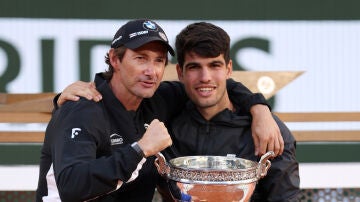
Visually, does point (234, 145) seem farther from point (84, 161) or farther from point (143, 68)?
point (84, 161)

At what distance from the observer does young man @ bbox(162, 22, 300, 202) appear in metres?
2.12

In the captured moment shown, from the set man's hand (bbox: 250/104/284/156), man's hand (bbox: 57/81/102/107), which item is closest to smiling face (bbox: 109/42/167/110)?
man's hand (bbox: 57/81/102/107)

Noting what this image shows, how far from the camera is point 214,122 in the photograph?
223cm

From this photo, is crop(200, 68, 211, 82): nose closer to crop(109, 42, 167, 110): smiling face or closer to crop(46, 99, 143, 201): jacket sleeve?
crop(109, 42, 167, 110): smiling face

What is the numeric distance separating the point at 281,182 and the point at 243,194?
295mm

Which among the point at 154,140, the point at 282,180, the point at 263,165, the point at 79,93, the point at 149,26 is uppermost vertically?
the point at 149,26

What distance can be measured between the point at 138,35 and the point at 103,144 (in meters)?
0.41

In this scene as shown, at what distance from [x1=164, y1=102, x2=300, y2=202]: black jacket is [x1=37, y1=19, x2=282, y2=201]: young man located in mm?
107

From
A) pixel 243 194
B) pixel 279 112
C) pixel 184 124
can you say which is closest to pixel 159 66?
pixel 184 124

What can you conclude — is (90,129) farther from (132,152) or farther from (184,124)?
(184,124)

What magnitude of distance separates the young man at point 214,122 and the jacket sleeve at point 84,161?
1.55 ft

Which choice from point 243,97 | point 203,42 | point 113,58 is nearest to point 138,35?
point 113,58

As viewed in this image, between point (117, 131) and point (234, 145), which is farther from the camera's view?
point (234, 145)

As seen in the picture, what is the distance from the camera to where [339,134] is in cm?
345
